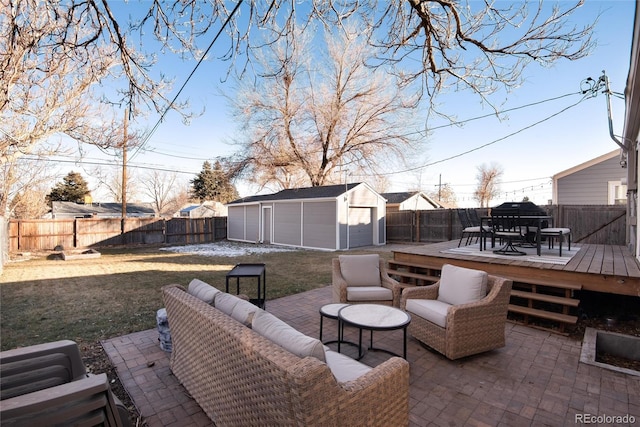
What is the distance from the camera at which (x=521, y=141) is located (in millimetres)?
12914

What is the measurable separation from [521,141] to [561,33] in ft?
37.2

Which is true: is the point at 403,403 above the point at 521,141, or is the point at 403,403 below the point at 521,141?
below

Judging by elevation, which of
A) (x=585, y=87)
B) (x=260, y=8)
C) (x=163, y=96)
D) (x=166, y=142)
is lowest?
(x=163, y=96)

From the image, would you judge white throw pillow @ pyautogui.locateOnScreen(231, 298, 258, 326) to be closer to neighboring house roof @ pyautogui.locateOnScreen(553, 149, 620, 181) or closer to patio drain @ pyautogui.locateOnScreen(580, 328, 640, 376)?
patio drain @ pyautogui.locateOnScreen(580, 328, 640, 376)

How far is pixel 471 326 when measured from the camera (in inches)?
122

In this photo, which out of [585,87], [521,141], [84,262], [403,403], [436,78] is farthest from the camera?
[521,141]

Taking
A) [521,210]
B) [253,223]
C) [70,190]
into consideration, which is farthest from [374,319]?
[70,190]

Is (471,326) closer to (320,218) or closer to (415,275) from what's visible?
(415,275)

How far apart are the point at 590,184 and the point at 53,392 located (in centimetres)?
1493

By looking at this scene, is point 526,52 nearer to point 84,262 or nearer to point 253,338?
point 253,338

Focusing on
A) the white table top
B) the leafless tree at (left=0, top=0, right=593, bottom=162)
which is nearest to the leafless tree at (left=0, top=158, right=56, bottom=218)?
the leafless tree at (left=0, top=0, right=593, bottom=162)

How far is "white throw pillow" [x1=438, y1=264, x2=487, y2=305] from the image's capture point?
3.34m

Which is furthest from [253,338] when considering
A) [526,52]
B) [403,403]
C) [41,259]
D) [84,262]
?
[41,259]

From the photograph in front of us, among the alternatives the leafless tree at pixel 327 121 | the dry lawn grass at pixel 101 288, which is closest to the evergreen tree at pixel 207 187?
the leafless tree at pixel 327 121
